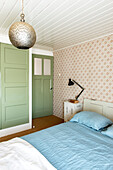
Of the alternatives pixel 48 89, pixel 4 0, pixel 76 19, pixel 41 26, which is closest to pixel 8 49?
pixel 41 26

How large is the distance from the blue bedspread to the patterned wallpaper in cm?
117

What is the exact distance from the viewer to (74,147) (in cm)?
147

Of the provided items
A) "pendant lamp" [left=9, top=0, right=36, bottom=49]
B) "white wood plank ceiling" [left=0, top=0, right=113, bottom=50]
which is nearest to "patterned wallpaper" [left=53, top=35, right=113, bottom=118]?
"white wood plank ceiling" [left=0, top=0, right=113, bottom=50]

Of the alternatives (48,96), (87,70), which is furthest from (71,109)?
(48,96)

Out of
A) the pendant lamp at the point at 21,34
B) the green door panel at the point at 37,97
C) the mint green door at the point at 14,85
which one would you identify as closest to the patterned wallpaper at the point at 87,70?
the green door panel at the point at 37,97

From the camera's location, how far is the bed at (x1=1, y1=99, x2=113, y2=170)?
3.90ft

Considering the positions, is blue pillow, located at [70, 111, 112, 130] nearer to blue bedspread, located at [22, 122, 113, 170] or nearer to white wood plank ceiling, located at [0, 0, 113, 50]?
blue bedspread, located at [22, 122, 113, 170]

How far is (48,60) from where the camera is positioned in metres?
4.16

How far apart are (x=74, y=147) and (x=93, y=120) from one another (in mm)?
811

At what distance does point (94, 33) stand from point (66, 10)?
1.08 metres

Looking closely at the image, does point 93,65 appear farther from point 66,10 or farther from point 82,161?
point 82,161

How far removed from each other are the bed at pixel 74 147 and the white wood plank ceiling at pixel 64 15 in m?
1.94

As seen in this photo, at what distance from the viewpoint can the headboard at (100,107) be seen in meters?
2.53

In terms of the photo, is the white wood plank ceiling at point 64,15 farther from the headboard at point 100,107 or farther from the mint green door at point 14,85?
the headboard at point 100,107
